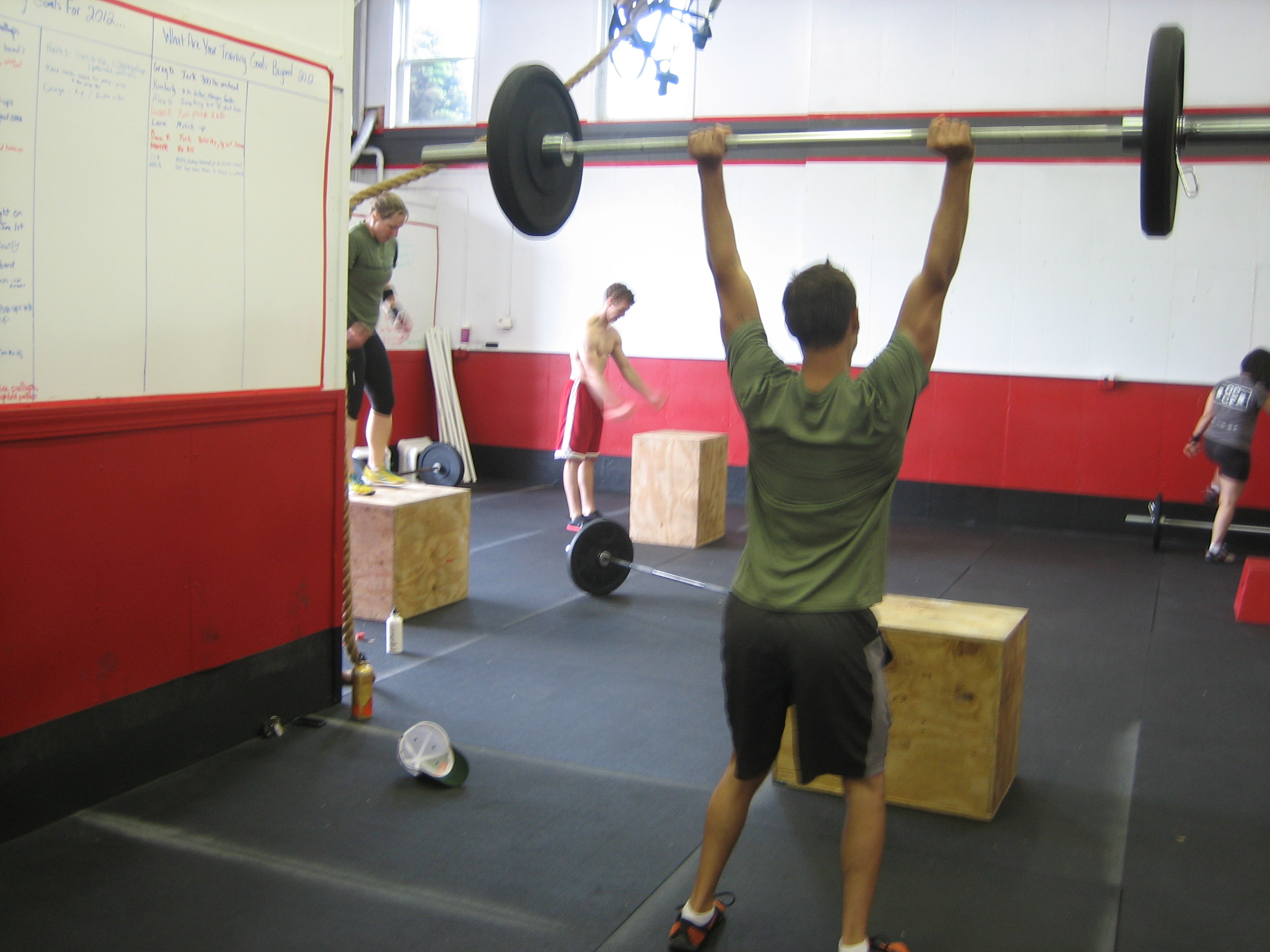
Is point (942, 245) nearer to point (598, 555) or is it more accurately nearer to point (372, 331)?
point (598, 555)

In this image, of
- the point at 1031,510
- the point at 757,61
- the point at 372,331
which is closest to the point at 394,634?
the point at 372,331

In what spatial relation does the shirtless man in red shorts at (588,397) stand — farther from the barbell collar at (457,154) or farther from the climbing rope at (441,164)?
the barbell collar at (457,154)

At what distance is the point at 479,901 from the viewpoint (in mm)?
2139

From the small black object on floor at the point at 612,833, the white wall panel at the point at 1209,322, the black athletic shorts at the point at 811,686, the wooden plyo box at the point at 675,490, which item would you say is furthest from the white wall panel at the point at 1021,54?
the black athletic shorts at the point at 811,686

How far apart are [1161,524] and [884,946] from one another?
4.91 metres

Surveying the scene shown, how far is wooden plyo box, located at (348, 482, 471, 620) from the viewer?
413 centimetres

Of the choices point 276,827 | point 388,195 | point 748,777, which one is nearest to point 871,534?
point 748,777

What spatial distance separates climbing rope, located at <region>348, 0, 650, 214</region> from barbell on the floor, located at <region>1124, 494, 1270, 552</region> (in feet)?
12.5

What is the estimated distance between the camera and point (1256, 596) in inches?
180

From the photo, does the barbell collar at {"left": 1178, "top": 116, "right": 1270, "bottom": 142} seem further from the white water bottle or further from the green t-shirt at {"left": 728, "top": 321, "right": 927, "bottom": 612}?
the white water bottle

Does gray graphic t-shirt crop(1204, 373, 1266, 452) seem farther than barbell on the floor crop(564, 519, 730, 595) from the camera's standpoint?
Yes

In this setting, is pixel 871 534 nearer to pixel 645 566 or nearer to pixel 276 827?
pixel 276 827

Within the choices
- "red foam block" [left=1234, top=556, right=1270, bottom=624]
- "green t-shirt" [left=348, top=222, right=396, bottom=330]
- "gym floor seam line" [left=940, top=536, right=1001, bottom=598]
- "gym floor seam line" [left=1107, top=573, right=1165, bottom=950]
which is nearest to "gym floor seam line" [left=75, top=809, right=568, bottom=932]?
"gym floor seam line" [left=1107, top=573, right=1165, bottom=950]

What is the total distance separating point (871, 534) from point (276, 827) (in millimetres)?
1514
